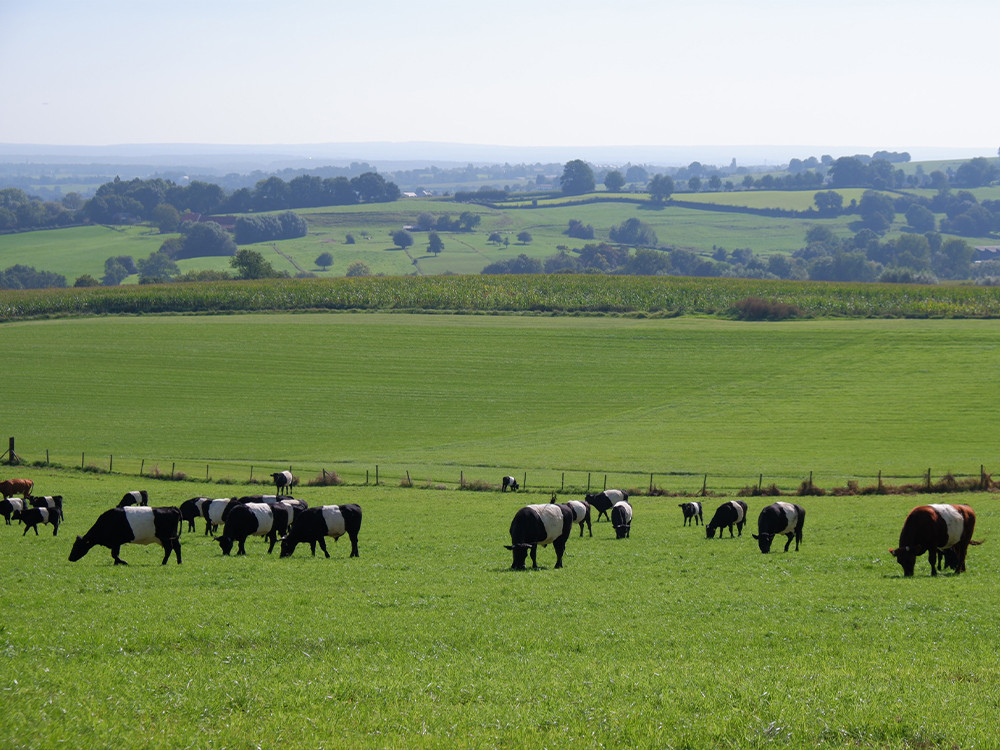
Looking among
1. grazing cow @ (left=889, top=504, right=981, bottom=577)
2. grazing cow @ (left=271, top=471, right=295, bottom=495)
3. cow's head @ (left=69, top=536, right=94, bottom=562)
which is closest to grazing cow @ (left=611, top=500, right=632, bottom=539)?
grazing cow @ (left=889, top=504, right=981, bottom=577)

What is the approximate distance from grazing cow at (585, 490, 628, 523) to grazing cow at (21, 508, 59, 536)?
20.8m

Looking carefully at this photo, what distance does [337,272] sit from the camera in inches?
7293

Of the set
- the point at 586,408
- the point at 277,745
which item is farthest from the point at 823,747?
the point at 586,408

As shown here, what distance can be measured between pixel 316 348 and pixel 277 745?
75.3 metres

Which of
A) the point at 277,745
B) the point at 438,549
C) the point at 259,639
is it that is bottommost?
the point at 438,549

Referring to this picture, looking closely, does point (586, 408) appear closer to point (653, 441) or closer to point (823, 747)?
point (653, 441)

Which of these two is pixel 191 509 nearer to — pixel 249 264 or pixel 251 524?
pixel 251 524

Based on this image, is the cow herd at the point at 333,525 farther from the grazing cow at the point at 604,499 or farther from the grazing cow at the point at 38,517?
the grazing cow at the point at 604,499

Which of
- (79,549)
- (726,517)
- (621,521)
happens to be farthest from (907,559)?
(79,549)

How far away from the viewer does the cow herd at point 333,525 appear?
23406 millimetres

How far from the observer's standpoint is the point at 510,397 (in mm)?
72188

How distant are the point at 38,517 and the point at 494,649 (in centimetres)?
2172

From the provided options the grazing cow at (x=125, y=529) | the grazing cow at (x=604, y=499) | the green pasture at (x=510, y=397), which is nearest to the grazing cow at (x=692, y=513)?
the grazing cow at (x=604, y=499)

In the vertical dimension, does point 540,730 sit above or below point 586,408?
above
